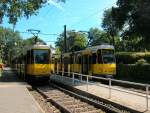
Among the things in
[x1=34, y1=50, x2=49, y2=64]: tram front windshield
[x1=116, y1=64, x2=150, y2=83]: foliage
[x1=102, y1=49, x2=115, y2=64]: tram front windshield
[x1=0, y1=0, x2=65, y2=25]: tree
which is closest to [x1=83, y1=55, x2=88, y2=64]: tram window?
[x1=102, y1=49, x2=115, y2=64]: tram front windshield

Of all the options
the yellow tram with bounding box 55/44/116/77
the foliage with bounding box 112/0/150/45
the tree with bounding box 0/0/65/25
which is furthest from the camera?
the foliage with bounding box 112/0/150/45

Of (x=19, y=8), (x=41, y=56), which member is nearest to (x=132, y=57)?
(x=41, y=56)

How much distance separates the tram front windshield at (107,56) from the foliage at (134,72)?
10.9 ft

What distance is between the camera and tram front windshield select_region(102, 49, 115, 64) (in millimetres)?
33500

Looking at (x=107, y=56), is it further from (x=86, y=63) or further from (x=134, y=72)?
(x=134, y=72)

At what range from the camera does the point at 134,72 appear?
37.8 m

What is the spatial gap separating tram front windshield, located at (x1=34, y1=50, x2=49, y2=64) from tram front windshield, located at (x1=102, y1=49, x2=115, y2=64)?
15.6 ft

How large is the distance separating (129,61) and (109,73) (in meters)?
12.5

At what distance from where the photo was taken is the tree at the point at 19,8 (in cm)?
1911

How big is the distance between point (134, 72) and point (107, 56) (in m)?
5.12

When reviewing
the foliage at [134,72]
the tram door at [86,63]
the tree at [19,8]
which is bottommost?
the foliage at [134,72]

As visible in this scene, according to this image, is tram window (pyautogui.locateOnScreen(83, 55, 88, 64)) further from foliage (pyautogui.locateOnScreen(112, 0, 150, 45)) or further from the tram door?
foliage (pyautogui.locateOnScreen(112, 0, 150, 45))

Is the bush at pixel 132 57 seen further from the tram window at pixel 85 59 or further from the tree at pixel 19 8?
the tree at pixel 19 8

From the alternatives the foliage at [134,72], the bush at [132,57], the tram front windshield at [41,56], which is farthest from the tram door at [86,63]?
the bush at [132,57]
